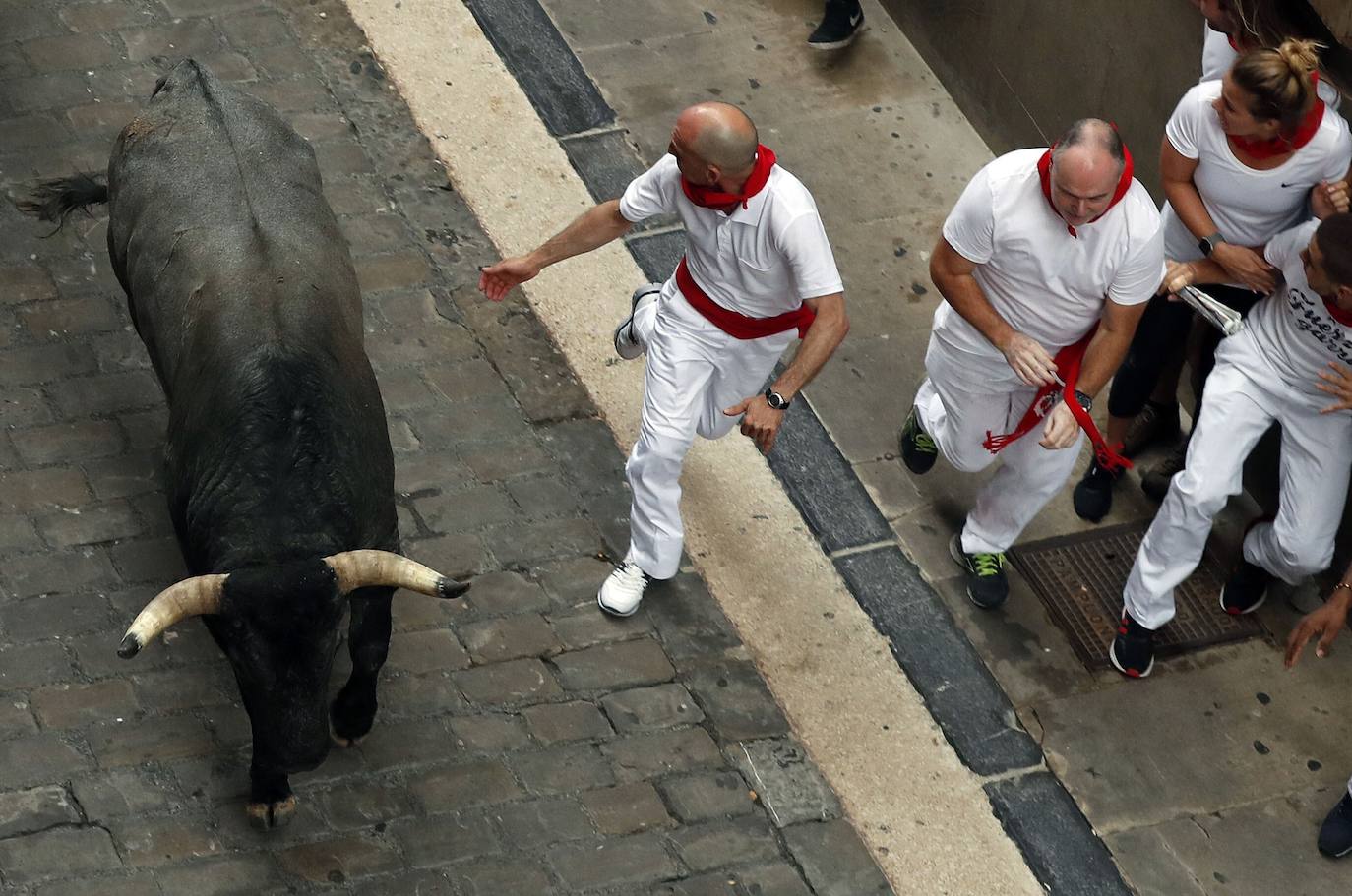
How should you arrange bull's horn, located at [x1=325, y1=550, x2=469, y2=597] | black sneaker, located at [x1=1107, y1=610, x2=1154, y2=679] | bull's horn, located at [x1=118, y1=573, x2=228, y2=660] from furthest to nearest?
black sneaker, located at [x1=1107, y1=610, x2=1154, y2=679] < bull's horn, located at [x1=325, y1=550, x2=469, y2=597] < bull's horn, located at [x1=118, y1=573, x2=228, y2=660]

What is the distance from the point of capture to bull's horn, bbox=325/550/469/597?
558cm

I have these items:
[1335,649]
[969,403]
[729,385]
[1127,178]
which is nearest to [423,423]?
[729,385]

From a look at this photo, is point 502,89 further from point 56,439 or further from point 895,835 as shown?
point 895,835

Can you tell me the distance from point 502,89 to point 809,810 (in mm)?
4669

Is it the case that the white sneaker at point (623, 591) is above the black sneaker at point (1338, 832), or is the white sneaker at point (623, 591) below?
above

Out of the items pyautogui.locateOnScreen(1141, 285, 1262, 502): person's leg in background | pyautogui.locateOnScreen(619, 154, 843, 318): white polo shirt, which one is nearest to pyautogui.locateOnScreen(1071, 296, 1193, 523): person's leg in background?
pyautogui.locateOnScreen(1141, 285, 1262, 502): person's leg in background

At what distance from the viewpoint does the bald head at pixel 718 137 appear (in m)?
6.24

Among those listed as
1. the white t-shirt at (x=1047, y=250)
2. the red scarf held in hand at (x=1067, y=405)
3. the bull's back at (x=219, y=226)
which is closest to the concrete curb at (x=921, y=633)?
the red scarf held in hand at (x=1067, y=405)

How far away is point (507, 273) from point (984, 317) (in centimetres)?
186

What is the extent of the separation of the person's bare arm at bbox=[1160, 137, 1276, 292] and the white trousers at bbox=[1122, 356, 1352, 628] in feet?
1.11

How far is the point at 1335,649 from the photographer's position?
7.57 metres

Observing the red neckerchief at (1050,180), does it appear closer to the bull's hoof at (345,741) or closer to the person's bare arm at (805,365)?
the person's bare arm at (805,365)

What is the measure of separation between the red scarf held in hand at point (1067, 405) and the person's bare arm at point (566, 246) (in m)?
1.74

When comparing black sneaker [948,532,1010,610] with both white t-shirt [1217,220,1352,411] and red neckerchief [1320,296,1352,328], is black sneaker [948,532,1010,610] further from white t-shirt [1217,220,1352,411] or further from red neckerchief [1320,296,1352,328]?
red neckerchief [1320,296,1352,328]
